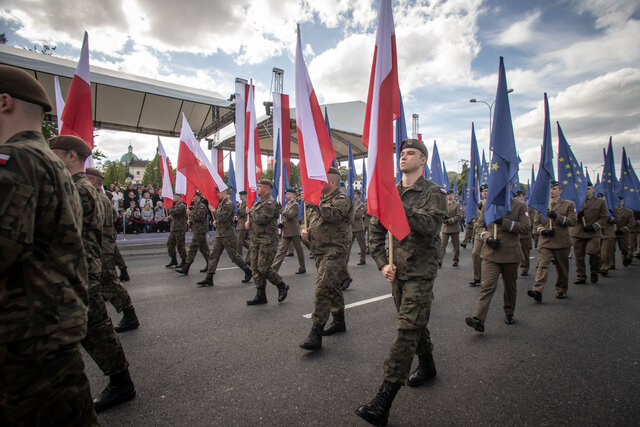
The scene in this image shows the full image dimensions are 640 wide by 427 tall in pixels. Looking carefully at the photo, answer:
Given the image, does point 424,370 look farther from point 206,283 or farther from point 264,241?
point 206,283

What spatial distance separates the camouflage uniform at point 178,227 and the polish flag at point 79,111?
3656 mm

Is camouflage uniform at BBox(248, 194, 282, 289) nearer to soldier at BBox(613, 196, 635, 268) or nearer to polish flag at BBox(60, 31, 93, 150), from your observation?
polish flag at BBox(60, 31, 93, 150)

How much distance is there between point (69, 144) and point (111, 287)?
197cm

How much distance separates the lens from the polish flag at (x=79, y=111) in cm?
451

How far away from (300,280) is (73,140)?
5.09 m

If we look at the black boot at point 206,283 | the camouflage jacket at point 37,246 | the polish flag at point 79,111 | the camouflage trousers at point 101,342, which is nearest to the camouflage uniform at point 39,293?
the camouflage jacket at point 37,246

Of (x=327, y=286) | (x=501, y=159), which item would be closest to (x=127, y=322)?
(x=327, y=286)

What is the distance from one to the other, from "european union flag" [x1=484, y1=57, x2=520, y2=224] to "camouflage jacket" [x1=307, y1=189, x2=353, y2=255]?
204 centimetres

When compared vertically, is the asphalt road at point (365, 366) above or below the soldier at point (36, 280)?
below

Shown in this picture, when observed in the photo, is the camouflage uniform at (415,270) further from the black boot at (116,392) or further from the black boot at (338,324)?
the black boot at (116,392)

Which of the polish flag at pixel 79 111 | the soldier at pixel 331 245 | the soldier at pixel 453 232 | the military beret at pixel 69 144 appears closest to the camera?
the military beret at pixel 69 144

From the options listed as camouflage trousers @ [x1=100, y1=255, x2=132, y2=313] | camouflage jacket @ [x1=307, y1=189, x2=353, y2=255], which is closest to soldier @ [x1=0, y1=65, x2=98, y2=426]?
camouflage trousers @ [x1=100, y1=255, x2=132, y2=313]

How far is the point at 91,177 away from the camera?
4.26 meters

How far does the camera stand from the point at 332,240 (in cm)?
401
